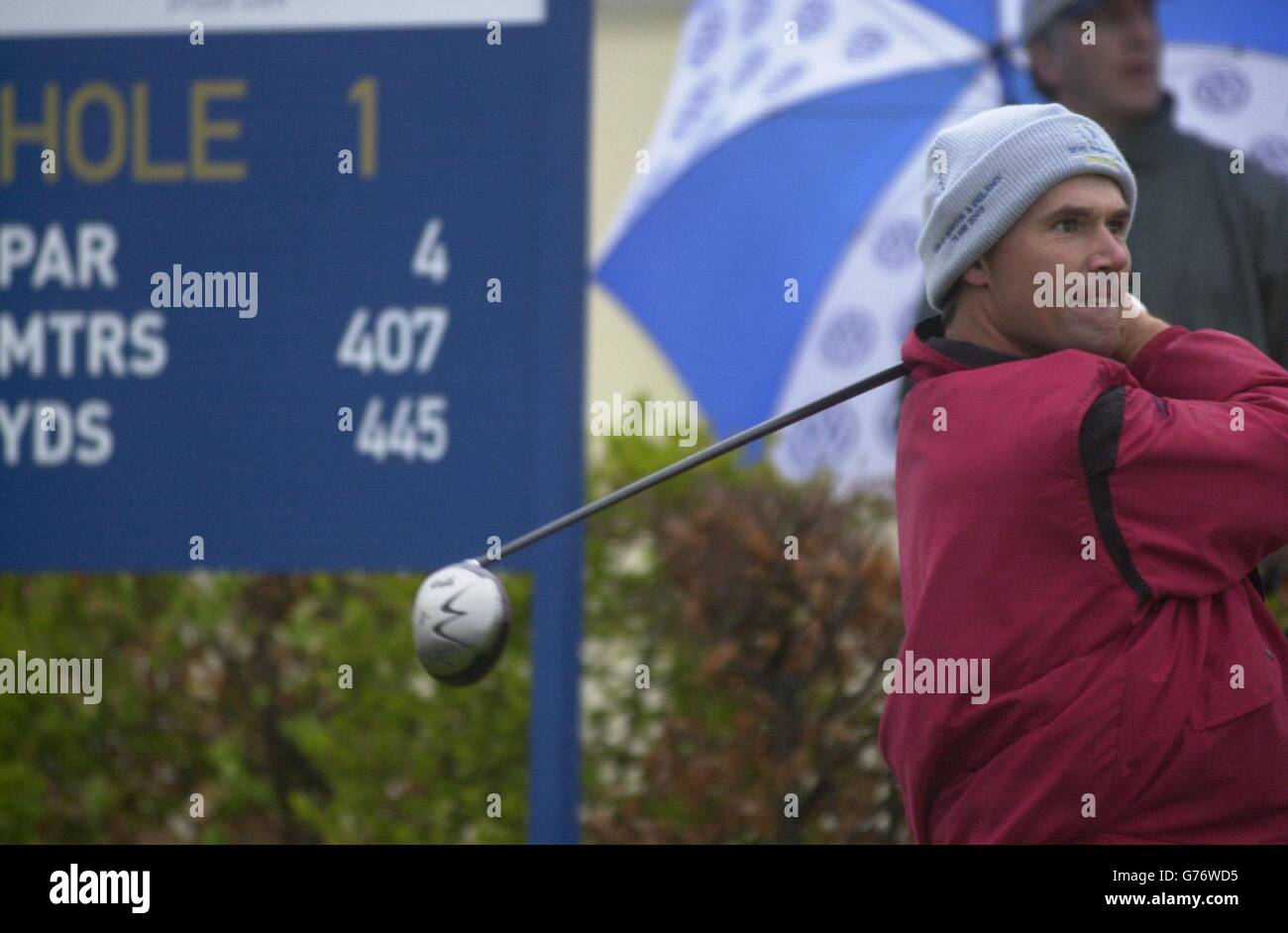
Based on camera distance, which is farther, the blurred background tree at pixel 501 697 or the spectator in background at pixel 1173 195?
the blurred background tree at pixel 501 697

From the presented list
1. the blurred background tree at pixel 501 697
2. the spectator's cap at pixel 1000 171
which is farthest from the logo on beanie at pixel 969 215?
the blurred background tree at pixel 501 697

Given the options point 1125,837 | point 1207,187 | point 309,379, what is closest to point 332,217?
point 309,379

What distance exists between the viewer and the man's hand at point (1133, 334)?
229cm

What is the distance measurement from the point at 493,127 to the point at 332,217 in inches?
16.5

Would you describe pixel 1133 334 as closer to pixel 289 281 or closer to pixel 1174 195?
pixel 1174 195

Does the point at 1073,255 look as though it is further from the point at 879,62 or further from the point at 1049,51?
the point at 879,62

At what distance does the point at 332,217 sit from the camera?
3975 millimetres

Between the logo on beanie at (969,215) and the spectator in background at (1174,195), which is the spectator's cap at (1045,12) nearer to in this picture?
the spectator in background at (1174,195)

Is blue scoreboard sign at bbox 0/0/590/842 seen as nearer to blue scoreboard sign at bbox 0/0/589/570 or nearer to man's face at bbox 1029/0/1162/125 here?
blue scoreboard sign at bbox 0/0/589/570

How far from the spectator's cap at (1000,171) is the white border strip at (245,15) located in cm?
185

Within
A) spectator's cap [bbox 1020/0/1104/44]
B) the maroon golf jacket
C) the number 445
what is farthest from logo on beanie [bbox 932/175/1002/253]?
spectator's cap [bbox 1020/0/1104/44]

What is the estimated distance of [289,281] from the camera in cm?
397

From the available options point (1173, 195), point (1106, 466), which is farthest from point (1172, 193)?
point (1106, 466)

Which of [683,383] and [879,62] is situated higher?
[879,62]
